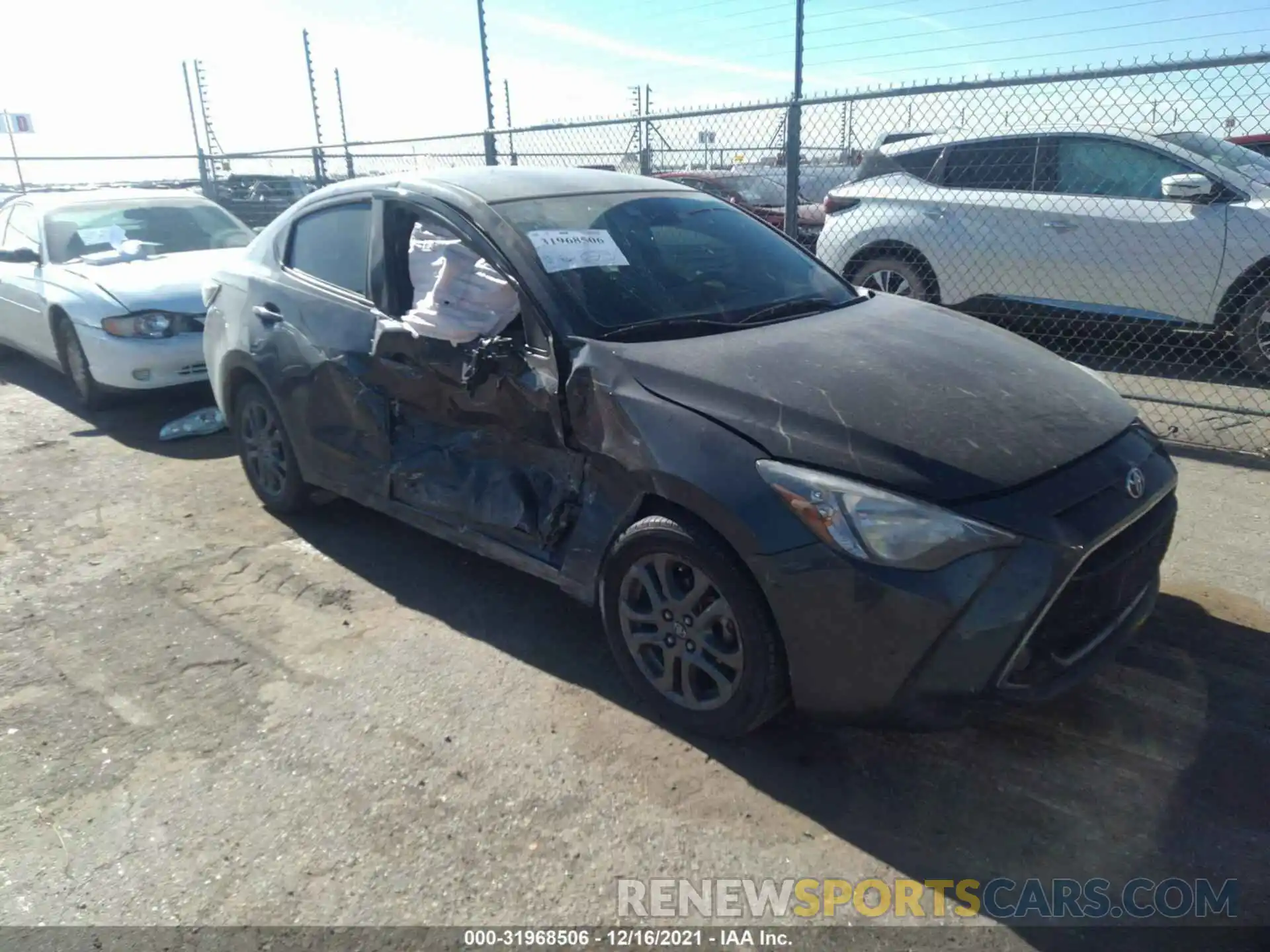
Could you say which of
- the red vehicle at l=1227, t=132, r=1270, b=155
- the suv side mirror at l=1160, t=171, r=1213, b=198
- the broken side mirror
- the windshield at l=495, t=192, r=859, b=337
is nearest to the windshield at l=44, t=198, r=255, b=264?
the windshield at l=495, t=192, r=859, b=337

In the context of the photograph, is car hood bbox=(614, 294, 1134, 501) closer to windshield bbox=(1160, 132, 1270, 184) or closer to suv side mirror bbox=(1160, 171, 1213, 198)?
suv side mirror bbox=(1160, 171, 1213, 198)

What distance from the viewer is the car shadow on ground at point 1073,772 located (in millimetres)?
2354

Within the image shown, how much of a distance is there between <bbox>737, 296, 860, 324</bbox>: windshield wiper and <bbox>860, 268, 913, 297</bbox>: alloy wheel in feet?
12.7

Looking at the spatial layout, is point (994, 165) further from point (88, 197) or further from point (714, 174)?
point (88, 197)

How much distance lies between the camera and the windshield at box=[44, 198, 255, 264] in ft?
23.0

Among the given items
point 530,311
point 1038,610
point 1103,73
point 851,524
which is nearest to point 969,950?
point 1038,610

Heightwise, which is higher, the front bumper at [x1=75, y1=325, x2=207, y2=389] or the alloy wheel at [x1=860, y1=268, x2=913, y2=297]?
the alloy wheel at [x1=860, y1=268, x2=913, y2=297]

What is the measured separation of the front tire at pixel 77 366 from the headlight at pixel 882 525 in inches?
230

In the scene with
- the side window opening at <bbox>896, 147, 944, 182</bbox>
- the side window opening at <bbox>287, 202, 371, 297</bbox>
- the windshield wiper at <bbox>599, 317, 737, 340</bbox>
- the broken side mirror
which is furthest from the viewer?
the side window opening at <bbox>896, 147, 944, 182</bbox>

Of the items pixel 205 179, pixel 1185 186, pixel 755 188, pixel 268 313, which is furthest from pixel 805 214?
pixel 205 179

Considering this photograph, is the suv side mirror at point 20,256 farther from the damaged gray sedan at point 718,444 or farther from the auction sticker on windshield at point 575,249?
the auction sticker on windshield at point 575,249

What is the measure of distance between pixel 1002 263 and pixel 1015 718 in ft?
16.1

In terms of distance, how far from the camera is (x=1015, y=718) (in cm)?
291

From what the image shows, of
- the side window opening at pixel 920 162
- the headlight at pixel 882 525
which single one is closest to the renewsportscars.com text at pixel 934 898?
the headlight at pixel 882 525
